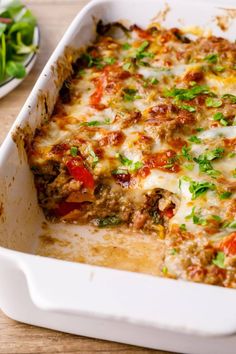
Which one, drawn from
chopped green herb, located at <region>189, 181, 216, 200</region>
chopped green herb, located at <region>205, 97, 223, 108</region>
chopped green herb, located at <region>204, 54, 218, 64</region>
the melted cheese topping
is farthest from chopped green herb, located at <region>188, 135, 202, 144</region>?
chopped green herb, located at <region>204, 54, 218, 64</region>

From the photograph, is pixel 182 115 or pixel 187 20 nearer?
pixel 182 115

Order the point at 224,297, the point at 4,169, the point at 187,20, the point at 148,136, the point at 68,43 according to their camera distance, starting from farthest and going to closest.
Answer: the point at 187,20 < the point at 68,43 < the point at 148,136 < the point at 4,169 < the point at 224,297

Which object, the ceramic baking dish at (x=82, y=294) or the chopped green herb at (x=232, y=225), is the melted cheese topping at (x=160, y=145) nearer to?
the chopped green herb at (x=232, y=225)

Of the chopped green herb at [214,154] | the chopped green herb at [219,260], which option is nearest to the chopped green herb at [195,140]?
the chopped green herb at [214,154]

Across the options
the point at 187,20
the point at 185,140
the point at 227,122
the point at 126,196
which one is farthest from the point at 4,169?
the point at 187,20

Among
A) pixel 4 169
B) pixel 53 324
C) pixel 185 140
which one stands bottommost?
pixel 53 324

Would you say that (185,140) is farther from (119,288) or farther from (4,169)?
(119,288)

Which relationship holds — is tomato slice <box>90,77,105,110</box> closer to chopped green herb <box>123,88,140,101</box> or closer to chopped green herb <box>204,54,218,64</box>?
chopped green herb <box>123,88,140,101</box>
